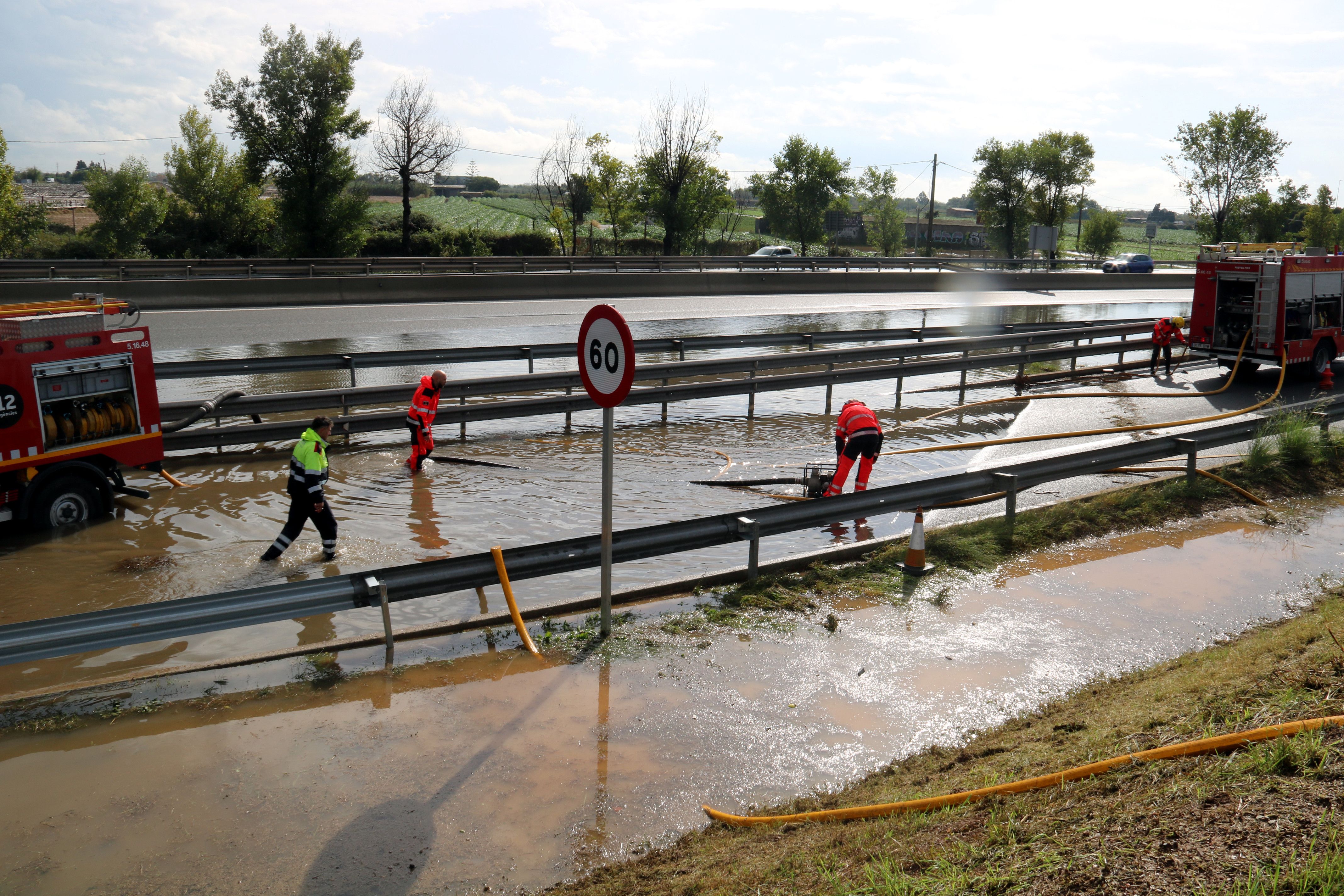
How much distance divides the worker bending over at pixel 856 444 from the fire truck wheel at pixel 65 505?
8043mm

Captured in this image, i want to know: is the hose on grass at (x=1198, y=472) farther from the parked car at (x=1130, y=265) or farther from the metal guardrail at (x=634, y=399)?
the parked car at (x=1130, y=265)

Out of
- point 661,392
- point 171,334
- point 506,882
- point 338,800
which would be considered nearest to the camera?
point 506,882

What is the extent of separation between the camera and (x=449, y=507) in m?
10.3

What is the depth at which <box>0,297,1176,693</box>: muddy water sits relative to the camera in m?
7.51

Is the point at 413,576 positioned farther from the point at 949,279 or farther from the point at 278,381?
the point at 949,279

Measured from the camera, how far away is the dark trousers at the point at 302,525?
27.8 ft

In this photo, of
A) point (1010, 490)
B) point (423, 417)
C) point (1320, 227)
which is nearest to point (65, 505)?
point (423, 417)

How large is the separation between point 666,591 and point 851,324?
24.2 meters

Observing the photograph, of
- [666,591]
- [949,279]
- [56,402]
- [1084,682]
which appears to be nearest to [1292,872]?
[1084,682]

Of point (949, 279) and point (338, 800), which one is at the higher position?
point (949, 279)

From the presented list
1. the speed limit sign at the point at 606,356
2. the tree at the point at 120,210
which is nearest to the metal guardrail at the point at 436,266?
the tree at the point at 120,210

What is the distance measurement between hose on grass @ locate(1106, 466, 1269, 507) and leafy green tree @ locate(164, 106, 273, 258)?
5232cm

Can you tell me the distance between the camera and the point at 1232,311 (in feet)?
64.0

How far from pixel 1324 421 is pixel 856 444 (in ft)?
24.7
